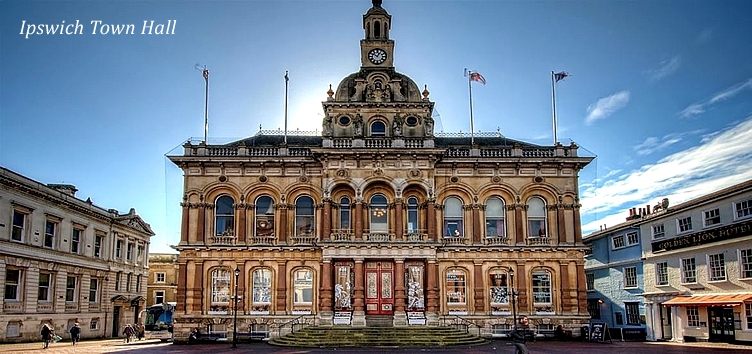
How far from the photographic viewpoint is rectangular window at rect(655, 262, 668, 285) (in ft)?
113

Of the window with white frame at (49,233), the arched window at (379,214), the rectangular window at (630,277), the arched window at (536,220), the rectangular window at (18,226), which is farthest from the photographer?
the rectangular window at (630,277)

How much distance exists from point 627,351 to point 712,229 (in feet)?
27.1

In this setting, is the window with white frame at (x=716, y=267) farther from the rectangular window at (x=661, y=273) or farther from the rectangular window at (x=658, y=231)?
the rectangular window at (x=658, y=231)

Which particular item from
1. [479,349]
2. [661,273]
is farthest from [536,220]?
[479,349]

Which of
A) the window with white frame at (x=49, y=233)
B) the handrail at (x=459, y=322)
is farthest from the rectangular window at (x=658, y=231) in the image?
the window with white frame at (x=49, y=233)

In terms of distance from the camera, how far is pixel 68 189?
41656 mm

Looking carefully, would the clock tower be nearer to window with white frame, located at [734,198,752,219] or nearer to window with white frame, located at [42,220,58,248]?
window with white frame, located at [42,220,58,248]

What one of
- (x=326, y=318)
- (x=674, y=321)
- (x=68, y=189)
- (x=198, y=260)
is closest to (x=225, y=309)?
(x=198, y=260)

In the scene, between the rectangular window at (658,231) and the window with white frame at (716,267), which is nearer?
the window with white frame at (716,267)

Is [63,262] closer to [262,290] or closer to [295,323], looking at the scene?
[262,290]

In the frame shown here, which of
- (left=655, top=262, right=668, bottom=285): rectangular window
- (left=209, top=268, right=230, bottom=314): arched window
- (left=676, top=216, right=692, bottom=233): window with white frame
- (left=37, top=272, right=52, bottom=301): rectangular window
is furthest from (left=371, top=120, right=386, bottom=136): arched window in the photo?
(left=37, top=272, right=52, bottom=301): rectangular window

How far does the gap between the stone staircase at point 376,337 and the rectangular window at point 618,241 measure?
41.8 ft

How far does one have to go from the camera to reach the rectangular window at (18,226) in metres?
32.7

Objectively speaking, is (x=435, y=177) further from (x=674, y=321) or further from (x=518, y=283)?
(x=674, y=321)
